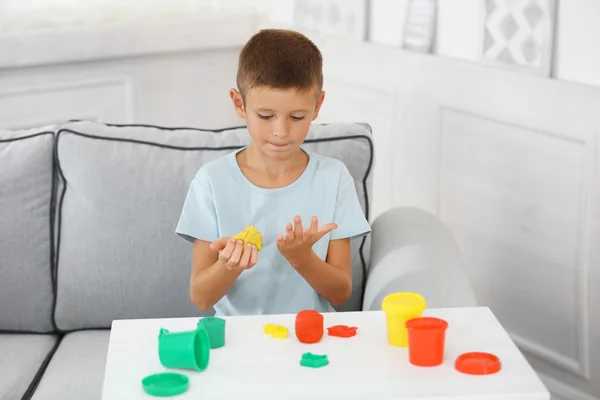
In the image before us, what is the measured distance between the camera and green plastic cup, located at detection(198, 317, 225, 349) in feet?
4.43

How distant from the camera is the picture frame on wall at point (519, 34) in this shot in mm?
2344

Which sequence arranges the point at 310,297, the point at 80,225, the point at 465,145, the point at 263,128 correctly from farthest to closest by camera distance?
1. the point at 465,145
2. the point at 80,225
3. the point at 310,297
4. the point at 263,128

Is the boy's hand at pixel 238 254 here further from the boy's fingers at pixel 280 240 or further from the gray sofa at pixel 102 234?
the gray sofa at pixel 102 234

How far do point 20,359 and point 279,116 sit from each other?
764 millimetres

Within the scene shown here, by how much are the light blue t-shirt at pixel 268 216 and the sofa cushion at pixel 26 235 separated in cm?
42

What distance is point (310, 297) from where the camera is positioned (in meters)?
1.83

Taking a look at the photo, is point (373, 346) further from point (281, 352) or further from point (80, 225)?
point (80, 225)

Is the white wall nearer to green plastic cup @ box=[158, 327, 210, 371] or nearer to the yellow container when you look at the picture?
the yellow container

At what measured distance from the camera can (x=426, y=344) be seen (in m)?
1.28

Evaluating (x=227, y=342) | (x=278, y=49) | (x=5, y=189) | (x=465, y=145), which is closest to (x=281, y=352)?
(x=227, y=342)

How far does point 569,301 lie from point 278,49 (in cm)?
110

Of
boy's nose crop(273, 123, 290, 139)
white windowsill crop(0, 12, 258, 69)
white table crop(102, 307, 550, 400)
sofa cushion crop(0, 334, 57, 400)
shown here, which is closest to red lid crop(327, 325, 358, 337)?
white table crop(102, 307, 550, 400)

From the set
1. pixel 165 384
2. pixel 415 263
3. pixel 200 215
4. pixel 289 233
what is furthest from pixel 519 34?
pixel 165 384

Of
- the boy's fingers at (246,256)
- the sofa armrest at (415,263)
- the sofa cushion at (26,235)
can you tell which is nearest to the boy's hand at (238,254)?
the boy's fingers at (246,256)
